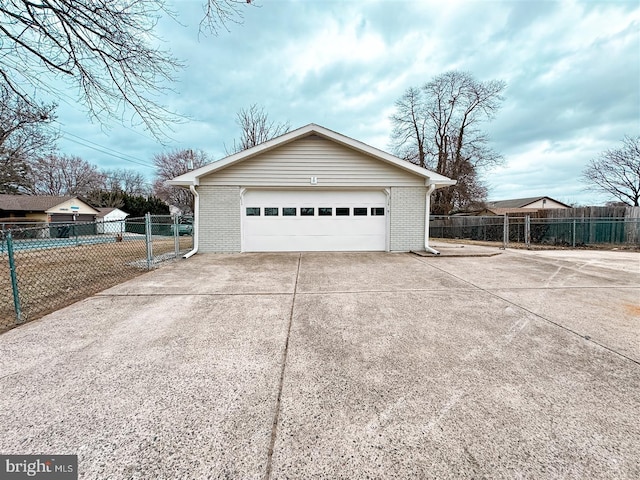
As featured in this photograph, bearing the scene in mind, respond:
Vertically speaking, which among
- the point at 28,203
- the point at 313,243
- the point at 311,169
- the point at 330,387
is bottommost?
the point at 330,387

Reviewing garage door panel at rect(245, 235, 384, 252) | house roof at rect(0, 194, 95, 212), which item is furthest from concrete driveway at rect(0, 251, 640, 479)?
house roof at rect(0, 194, 95, 212)

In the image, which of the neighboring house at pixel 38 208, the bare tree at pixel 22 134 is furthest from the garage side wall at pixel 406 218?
the neighboring house at pixel 38 208

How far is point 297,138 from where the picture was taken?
27.5ft

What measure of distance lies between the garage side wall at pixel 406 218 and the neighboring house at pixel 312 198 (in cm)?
3

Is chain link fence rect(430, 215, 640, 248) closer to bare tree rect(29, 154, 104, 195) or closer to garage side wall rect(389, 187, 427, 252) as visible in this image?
garage side wall rect(389, 187, 427, 252)

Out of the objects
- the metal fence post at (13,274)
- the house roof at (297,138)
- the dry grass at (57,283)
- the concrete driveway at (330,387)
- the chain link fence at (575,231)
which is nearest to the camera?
the concrete driveway at (330,387)

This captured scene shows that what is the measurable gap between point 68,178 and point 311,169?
4406 centimetres

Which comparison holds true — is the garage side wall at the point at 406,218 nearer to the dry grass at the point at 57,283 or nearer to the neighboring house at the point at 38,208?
the dry grass at the point at 57,283

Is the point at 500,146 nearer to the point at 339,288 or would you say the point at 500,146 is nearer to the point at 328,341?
the point at 339,288

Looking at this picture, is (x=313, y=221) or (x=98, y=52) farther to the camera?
(x=313, y=221)

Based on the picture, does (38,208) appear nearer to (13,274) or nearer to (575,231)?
(13,274)

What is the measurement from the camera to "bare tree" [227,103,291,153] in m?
18.8

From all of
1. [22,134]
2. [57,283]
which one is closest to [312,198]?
[57,283]

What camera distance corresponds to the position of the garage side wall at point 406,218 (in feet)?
28.6
